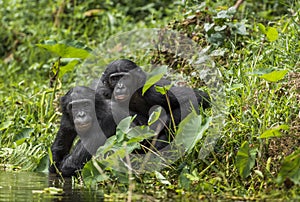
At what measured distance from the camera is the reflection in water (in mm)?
5051

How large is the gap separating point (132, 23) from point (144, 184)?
6836 millimetres

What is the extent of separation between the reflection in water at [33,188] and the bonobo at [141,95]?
3.59ft

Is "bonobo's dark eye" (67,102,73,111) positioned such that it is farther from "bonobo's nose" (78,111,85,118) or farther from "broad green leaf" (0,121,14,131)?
"broad green leaf" (0,121,14,131)

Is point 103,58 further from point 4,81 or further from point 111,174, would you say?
point 111,174

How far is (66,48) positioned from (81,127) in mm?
843

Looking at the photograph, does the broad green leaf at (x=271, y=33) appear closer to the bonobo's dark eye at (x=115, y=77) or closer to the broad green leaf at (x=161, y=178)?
the broad green leaf at (x=161, y=178)

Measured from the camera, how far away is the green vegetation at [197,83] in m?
5.42

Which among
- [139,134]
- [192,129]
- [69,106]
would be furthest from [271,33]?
[69,106]

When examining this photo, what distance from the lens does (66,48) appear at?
23.1 feet

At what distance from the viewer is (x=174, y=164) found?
19.7 ft

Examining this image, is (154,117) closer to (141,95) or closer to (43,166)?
(141,95)

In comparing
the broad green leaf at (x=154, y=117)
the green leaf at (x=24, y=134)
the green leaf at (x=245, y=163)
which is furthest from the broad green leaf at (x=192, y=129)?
the green leaf at (x=24, y=134)

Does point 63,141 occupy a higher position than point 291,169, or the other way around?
point 291,169

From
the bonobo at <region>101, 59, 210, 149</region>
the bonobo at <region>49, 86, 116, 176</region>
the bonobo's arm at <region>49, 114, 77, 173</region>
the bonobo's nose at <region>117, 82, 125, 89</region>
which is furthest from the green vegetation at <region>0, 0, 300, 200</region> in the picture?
the bonobo's nose at <region>117, 82, 125, 89</region>
